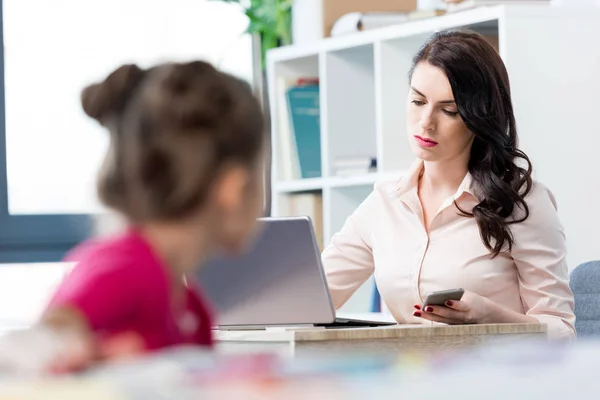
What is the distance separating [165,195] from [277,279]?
42.4 inches

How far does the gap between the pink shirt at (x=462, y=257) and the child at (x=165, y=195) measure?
Result: 150 centimetres

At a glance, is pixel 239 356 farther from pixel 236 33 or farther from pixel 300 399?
pixel 236 33

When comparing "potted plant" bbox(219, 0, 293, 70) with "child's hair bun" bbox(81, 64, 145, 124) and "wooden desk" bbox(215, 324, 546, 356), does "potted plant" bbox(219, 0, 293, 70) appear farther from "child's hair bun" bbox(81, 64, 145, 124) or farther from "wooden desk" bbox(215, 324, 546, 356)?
"child's hair bun" bbox(81, 64, 145, 124)

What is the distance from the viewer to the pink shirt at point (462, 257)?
2.35 m

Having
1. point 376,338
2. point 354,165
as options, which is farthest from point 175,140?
point 354,165

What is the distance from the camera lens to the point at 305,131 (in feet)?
13.0

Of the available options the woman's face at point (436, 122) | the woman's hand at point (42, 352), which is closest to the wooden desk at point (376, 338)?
the woman's face at point (436, 122)

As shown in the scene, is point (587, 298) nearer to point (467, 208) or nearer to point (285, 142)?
point (467, 208)

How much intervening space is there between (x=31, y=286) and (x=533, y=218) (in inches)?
88.4

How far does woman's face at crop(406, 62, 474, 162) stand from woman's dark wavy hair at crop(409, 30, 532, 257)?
0.09 feet

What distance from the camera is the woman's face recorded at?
244 centimetres

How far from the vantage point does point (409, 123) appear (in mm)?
2512

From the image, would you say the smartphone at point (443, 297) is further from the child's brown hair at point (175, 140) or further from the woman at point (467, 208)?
the child's brown hair at point (175, 140)

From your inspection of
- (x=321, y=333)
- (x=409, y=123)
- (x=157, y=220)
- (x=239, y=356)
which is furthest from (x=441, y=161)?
(x=239, y=356)
